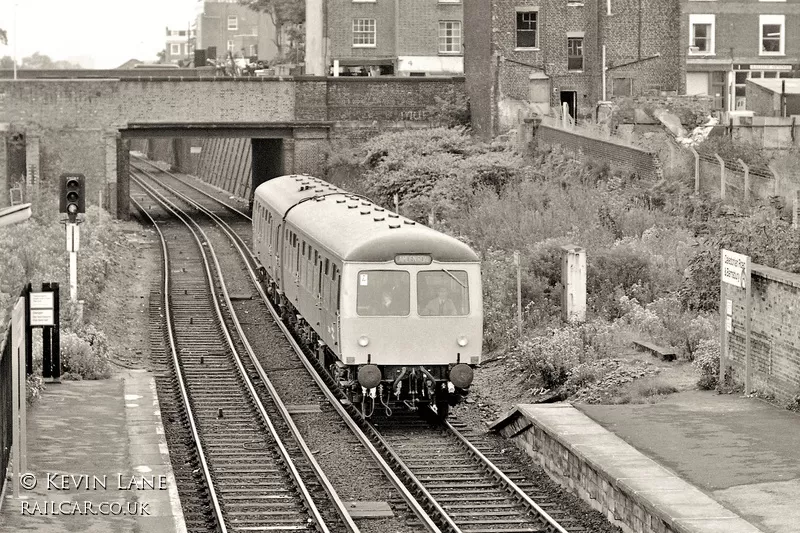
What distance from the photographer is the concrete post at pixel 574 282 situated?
22.7 meters

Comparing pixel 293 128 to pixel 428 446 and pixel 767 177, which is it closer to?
pixel 767 177

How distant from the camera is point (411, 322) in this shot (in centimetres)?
1759

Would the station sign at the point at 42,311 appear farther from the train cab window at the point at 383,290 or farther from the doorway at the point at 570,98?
the doorway at the point at 570,98

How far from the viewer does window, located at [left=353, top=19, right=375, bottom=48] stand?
196ft

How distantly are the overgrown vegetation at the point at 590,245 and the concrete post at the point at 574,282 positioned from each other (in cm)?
33

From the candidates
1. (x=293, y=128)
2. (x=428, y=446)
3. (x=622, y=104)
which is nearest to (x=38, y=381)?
(x=428, y=446)

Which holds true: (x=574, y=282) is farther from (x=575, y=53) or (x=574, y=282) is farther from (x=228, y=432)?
(x=575, y=53)

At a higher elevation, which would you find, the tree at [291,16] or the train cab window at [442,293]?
the tree at [291,16]

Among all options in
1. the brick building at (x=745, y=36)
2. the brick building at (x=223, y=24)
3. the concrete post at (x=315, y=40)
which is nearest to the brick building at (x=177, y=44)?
the brick building at (x=223, y=24)

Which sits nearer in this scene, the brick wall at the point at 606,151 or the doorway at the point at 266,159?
the brick wall at the point at 606,151

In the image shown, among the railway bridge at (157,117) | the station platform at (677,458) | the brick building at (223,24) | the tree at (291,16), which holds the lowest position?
the station platform at (677,458)

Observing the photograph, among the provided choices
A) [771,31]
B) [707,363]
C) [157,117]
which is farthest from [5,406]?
[771,31]

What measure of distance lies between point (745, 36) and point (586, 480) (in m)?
45.3

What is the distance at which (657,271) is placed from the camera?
81.1 feet
